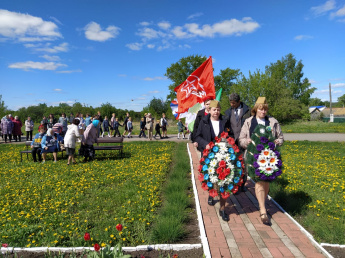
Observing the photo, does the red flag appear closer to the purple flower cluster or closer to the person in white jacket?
the purple flower cluster

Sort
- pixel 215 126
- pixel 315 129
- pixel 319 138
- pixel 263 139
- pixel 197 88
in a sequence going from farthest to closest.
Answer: pixel 315 129 < pixel 319 138 < pixel 197 88 < pixel 215 126 < pixel 263 139

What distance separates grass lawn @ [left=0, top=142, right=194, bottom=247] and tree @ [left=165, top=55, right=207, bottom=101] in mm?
46262

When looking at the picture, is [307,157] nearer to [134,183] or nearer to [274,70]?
[134,183]

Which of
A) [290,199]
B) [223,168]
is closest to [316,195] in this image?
[290,199]

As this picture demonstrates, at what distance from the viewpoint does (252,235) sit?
3770mm

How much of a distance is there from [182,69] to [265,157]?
170 feet

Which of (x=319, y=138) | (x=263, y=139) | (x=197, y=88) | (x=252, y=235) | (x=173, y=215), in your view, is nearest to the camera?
(x=252, y=235)

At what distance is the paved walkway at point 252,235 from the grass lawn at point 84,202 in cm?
55

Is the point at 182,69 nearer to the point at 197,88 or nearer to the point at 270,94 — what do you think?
the point at 270,94

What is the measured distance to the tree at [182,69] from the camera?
53.8 m

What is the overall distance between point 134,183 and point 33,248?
340cm

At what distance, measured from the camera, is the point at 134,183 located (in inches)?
265

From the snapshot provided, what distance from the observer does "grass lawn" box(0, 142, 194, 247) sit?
3.86 meters

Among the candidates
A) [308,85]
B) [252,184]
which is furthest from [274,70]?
[252,184]
